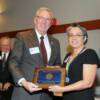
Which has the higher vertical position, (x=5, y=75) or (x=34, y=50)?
(x=34, y=50)

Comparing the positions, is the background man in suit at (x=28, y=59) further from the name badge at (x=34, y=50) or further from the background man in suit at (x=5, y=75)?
the background man in suit at (x=5, y=75)

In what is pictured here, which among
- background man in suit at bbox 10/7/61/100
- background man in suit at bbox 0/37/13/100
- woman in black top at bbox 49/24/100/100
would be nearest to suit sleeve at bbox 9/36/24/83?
background man in suit at bbox 10/7/61/100

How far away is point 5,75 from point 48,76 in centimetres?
193

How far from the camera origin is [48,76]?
249cm

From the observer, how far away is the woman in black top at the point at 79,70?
235 cm

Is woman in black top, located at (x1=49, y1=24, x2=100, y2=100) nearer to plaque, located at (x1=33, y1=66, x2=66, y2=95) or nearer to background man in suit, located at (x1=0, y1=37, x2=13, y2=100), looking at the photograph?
plaque, located at (x1=33, y1=66, x2=66, y2=95)

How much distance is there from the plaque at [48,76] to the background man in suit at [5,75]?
6.11 feet

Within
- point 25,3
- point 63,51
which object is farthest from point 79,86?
point 25,3

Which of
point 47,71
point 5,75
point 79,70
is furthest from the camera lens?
point 5,75

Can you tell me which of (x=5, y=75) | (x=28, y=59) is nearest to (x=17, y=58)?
(x=28, y=59)

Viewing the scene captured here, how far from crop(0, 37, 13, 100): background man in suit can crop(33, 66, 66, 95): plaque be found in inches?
73.3

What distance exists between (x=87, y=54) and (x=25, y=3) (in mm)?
3689

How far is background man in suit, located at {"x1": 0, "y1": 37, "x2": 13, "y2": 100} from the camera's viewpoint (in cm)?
429

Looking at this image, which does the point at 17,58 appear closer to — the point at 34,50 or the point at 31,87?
the point at 34,50
